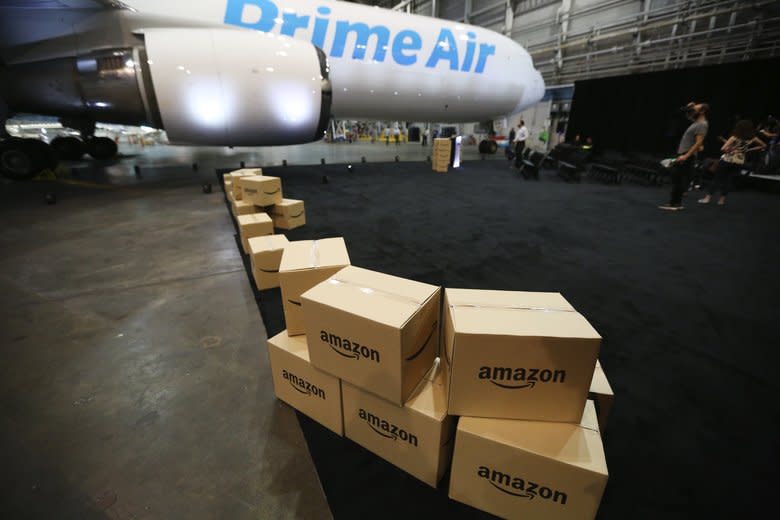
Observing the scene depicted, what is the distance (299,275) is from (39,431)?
3.65 ft

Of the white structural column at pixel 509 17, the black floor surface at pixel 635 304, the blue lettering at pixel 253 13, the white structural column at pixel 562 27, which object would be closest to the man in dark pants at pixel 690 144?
the black floor surface at pixel 635 304

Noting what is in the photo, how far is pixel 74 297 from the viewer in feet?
7.18

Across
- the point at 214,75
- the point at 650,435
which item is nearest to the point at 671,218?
the point at 650,435

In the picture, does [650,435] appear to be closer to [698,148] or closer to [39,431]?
[39,431]

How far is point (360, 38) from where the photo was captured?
5898 mm

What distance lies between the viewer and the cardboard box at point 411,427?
1031 millimetres

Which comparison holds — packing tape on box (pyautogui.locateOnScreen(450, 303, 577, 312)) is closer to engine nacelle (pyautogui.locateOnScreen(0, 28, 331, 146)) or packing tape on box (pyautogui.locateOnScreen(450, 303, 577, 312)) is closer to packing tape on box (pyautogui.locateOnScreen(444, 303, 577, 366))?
packing tape on box (pyautogui.locateOnScreen(444, 303, 577, 366))

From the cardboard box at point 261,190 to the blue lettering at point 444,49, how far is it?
16.4 feet

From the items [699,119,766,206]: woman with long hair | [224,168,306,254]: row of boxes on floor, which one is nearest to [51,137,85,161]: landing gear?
[224,168,306,254]: row of boxes on floor

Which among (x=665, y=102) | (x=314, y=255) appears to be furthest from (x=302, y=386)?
(x=665, y=102)

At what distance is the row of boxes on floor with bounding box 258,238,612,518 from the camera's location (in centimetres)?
89

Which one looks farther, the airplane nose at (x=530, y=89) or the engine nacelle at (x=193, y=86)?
the airplane nose at (x=530, y=89)

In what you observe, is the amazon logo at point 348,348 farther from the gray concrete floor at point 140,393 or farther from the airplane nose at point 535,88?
the airplane nose at point 535,88

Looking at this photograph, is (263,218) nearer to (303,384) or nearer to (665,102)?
(303,384)
